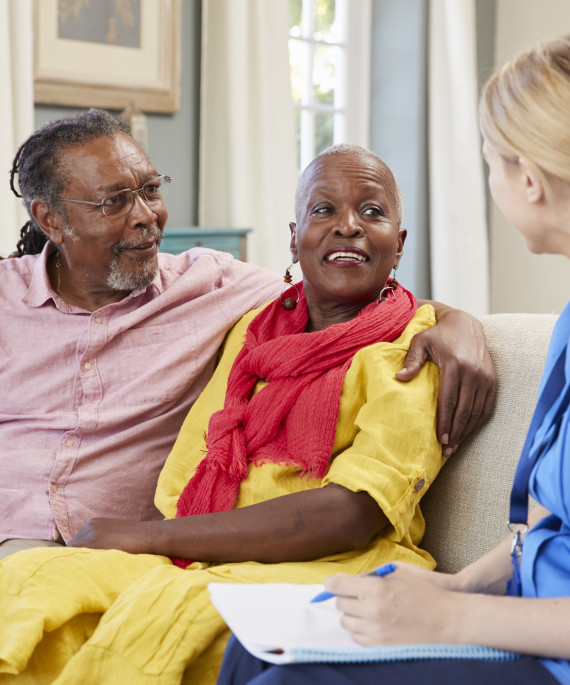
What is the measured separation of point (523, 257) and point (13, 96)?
9.19 feet

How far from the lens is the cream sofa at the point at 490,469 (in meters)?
1.44

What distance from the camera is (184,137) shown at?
386cm

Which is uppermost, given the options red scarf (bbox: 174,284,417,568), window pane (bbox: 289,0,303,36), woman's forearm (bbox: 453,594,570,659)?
window pane (bbox: 289,0,303,36)

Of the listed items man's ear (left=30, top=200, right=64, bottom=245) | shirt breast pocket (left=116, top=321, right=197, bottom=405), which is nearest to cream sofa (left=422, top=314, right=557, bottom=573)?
shirt breast pocket (left=116, top=321, right=197, bottom=405)

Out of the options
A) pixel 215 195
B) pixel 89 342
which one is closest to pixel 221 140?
pixel 215 195

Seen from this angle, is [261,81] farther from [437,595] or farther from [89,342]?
[437,595]

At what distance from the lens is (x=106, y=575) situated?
134 cm

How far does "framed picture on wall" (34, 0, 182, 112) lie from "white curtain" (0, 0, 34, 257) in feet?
0.76

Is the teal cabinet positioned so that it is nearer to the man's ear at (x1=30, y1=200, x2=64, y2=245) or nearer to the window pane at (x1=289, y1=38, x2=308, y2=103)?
the man's ear at (x1=30, y1=200, x2=64, y2=245)

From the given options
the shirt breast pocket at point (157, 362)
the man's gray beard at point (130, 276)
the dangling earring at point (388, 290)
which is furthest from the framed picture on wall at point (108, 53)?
the dangling earring at point (388, 290)

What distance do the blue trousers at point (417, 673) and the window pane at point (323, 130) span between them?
3.95 m

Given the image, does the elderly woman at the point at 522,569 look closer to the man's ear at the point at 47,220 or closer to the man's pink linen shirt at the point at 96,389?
the man's pink linen shirt at the point at 96,389

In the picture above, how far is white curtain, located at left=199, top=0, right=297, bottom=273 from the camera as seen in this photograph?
3738 millimetres

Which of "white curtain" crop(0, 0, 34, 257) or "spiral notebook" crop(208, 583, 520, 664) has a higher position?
"white curtain" crop(0, 0, 34, 257)
